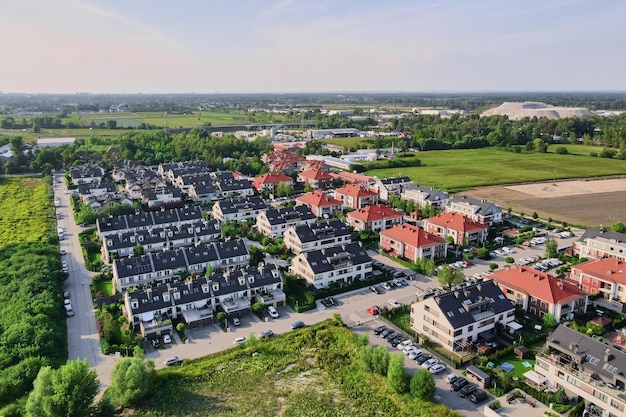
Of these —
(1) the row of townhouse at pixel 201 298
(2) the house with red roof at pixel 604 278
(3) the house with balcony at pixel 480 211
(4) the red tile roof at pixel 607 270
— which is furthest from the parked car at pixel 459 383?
(3) the house with balcony at pixel 480 211

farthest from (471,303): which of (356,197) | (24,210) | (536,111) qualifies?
(536,111)

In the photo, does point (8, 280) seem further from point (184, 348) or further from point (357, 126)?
point (357, 126)

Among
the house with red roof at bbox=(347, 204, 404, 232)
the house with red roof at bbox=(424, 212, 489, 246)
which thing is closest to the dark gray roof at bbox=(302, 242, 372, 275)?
the house with red roof at bbox=(347, 204, 404, 232)

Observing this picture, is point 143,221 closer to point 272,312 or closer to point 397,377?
point 272,312

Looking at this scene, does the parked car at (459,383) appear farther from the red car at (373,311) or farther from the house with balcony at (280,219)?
the house with balcony at (280,219)

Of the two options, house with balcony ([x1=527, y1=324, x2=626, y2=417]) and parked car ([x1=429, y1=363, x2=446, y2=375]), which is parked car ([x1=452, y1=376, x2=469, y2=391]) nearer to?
parked car ([x1=429, y1=363, x2=446, y2=375])
